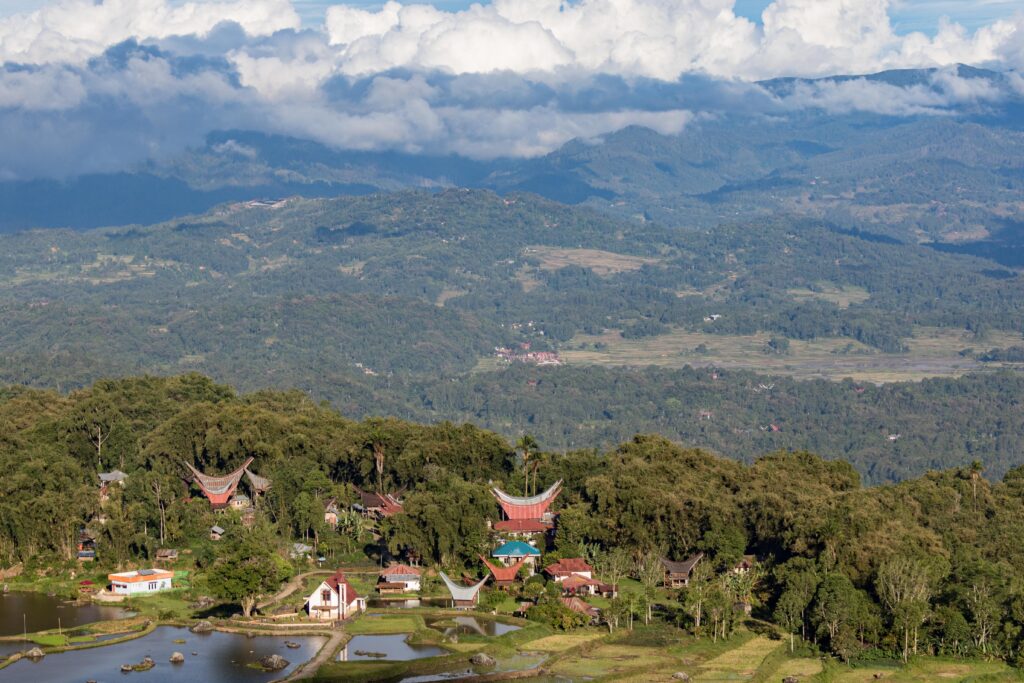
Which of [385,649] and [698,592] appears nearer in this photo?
[385,649]

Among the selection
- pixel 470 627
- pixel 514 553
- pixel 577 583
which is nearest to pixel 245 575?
pixel 470 627

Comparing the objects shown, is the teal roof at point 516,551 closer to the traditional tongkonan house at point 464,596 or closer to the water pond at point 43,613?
the traditional tongkonan house at point 464,596

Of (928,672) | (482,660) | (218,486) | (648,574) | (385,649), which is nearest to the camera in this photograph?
(482,660)

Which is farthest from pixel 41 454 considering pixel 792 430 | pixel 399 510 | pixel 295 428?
pixel 792 430

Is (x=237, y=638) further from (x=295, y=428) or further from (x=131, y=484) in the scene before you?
(x=295, y=428)

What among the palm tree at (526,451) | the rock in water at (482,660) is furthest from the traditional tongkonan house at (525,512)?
the rock in water at (482,660)

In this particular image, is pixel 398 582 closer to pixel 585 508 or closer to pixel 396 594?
pixel 396 594

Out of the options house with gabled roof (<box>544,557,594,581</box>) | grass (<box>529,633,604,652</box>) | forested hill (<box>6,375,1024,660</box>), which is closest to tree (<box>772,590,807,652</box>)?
forested hill (<box>6,375,1024,660</box>)
